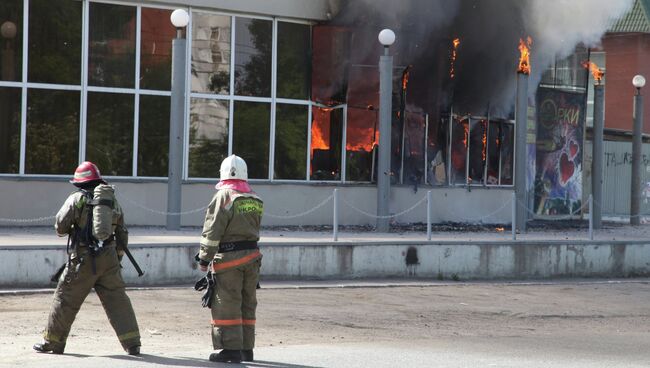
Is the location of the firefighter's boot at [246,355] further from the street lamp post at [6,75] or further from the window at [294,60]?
the window at [294,60]

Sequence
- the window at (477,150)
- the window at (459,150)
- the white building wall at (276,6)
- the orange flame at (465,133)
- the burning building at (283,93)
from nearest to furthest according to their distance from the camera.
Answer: the burning building at (283,93) < the white building wall at (276,6) < the window at (459,150) < the orange flame at (465,133) < the window at (477,150)

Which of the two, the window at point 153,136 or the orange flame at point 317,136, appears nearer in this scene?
the window at point 153,136

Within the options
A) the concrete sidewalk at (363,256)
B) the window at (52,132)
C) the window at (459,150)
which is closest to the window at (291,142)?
the concrete sidewalk at (363,256)

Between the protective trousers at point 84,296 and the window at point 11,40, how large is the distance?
472 inches

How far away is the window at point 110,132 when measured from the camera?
2222cm

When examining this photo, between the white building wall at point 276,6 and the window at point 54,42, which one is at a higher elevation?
the white building wall at point 276,6

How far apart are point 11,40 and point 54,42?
782 millimetres

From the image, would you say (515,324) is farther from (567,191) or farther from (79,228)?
(567,191)

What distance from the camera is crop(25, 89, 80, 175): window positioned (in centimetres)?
2159

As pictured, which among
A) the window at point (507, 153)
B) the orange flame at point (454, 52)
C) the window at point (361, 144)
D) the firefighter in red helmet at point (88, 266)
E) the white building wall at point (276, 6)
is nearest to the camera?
the firefighter in red helmet at point (88, 266)

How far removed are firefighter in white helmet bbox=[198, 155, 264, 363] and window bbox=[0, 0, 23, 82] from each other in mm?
12509

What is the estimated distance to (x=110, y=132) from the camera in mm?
22406

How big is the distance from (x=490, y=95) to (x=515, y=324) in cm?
1478

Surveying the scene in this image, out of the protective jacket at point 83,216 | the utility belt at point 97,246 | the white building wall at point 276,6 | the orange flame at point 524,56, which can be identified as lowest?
the utility belt at point 97,246
